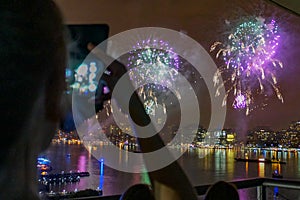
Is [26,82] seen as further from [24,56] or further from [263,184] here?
[263,184]

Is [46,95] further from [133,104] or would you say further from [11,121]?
[133,104]

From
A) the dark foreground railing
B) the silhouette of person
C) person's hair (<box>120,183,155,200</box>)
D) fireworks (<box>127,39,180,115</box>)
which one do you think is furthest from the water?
the silhouette of person

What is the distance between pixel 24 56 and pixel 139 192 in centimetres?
49

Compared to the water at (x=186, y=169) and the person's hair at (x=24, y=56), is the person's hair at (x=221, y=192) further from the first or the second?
the water at (x=186, y=169)

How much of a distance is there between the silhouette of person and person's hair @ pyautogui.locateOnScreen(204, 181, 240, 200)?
717 millimetres

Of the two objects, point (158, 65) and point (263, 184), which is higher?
point (158, 65)

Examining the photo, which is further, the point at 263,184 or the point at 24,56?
the point at 263,184

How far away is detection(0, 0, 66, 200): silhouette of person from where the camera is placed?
29 centimetres

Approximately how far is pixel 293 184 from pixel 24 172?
2583 millimetres

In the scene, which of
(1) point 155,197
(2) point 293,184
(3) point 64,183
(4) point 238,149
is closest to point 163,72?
(2) point 293,184

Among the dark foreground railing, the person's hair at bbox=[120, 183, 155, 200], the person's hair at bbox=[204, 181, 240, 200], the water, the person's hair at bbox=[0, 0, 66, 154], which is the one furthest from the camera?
the water

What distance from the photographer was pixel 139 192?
29.0 inches

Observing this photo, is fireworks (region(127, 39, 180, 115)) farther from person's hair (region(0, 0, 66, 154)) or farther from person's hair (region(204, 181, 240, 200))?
person's hair (region(0, 0, 66, 154))

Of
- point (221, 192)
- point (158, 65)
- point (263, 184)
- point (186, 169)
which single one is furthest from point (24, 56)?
point (186, 169)
